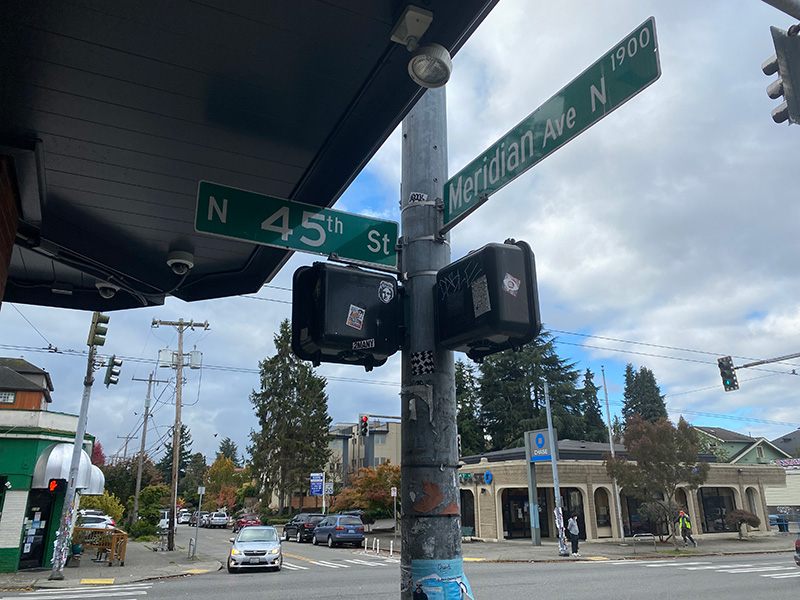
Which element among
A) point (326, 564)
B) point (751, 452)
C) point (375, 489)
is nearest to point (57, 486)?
point (326, 564)

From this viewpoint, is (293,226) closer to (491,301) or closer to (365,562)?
(491,301)

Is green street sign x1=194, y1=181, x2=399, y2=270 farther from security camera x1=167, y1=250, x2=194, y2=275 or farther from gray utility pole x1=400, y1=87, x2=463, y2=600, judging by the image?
security camera x1=167, y1=250, x2=194, y2=275

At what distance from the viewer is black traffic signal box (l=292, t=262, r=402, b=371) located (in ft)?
10.2

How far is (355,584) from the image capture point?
1576cm

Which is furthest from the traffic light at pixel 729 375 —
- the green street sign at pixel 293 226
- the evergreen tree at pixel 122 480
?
the evergreen tree at pixel 122 480

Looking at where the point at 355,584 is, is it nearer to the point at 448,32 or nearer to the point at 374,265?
the point at 374,265

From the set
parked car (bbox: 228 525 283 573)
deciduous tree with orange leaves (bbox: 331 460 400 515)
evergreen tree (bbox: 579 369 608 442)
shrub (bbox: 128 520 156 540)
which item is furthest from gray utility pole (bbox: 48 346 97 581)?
evergreen tree (bbox: 579 369 608 442)

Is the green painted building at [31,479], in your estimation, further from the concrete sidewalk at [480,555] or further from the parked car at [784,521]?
the parked car at [784,521]

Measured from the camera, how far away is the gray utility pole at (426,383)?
273 centimetres

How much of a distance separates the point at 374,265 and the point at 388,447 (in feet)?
230

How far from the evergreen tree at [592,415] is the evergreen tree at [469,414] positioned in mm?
10468

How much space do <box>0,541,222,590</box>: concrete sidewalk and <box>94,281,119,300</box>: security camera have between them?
14.0 meters

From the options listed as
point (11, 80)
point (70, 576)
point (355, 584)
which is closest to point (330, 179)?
point (11, 80)

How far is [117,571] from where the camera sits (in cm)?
2017
